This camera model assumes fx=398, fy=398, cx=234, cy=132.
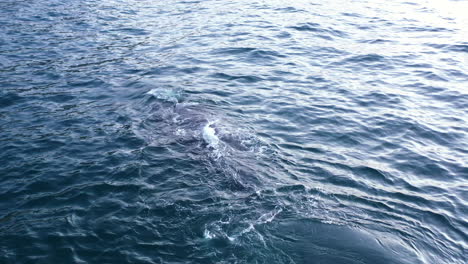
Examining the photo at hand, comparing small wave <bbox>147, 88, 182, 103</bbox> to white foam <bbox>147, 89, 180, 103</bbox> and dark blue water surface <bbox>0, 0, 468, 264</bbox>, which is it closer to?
white foam <bbox>147, 89, 180, 103</bbox>

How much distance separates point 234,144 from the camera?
13.0 m

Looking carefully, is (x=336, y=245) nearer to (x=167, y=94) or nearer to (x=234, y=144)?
(x=234, y=144)

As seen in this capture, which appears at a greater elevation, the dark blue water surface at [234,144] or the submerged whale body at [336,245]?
the submerged whale body at [336,245]

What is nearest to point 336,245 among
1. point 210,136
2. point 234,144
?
point 234,144

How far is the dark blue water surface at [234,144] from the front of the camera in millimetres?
9102

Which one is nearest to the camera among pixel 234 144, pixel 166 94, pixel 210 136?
pixel 234 144

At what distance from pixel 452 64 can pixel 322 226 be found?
49.4 ft

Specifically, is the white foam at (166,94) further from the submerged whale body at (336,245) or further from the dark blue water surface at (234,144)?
the submerged whale body at (336,245)

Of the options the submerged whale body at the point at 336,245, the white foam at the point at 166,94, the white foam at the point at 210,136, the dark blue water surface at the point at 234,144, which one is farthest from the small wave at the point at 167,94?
the submerged whale body at the point at 336,245

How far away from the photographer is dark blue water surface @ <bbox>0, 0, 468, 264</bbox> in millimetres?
9102

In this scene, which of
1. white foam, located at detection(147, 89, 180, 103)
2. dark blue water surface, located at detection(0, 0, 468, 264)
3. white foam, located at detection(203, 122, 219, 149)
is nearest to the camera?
dark blue water surface, located at detection(0, 0, 468, 264)

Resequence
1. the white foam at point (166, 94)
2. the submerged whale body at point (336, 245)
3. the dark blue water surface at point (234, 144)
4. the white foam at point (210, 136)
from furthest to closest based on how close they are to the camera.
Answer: the white foam at point (166, 94) → the white foam at point (210, 136) → the dark blue water surface at point (234, 144) → the submerged whale body at point (336, 245)

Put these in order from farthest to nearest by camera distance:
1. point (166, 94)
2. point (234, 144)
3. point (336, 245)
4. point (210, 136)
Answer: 1. point (166, 94)
2. point (210, 136)
3. point (234, 144)
4. point (336, 245)

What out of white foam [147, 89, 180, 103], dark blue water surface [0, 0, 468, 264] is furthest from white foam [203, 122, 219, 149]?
white foam [147, 89, 180, 103]
